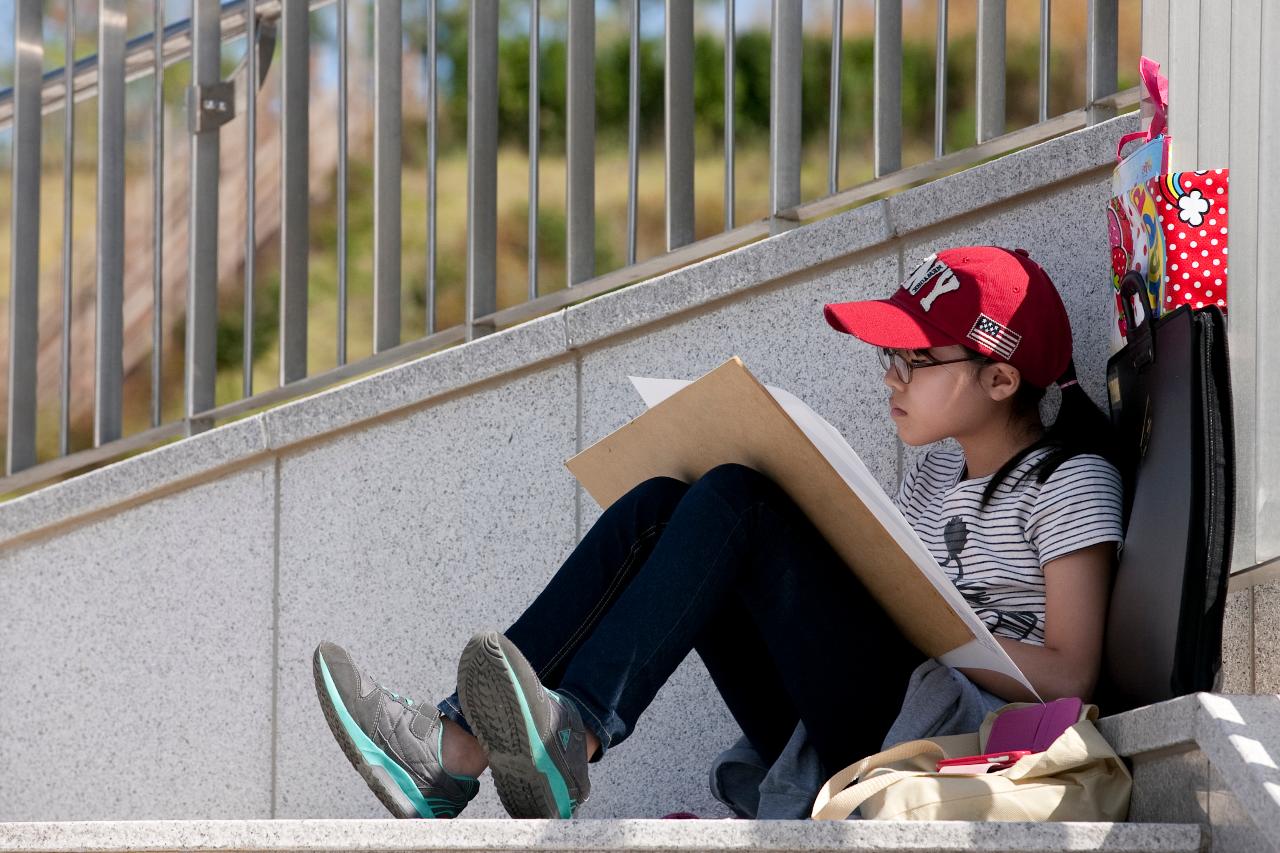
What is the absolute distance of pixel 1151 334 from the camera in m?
2.65

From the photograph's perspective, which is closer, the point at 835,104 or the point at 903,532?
the point at 903,532

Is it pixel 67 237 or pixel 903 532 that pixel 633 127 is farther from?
pixel 903 532

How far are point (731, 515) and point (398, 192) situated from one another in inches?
79.8

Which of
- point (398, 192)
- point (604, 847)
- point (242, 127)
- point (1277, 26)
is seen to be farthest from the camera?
point (242, 127)

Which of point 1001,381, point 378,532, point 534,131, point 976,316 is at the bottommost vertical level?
point 378,532

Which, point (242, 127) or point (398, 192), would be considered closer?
point (398, 192)

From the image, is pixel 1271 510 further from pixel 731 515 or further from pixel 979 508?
pixel 731 515

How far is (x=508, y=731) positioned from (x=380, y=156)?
2.42 m

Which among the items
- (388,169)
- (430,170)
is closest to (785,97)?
(430,170)

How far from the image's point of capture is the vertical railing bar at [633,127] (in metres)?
4.08

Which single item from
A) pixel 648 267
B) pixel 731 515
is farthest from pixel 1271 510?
pixel 648 267

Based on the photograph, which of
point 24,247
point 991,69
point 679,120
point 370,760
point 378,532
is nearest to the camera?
point 370,760

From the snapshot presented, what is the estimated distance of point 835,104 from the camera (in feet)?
12.8

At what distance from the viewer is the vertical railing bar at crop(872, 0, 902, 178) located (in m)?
3.86
